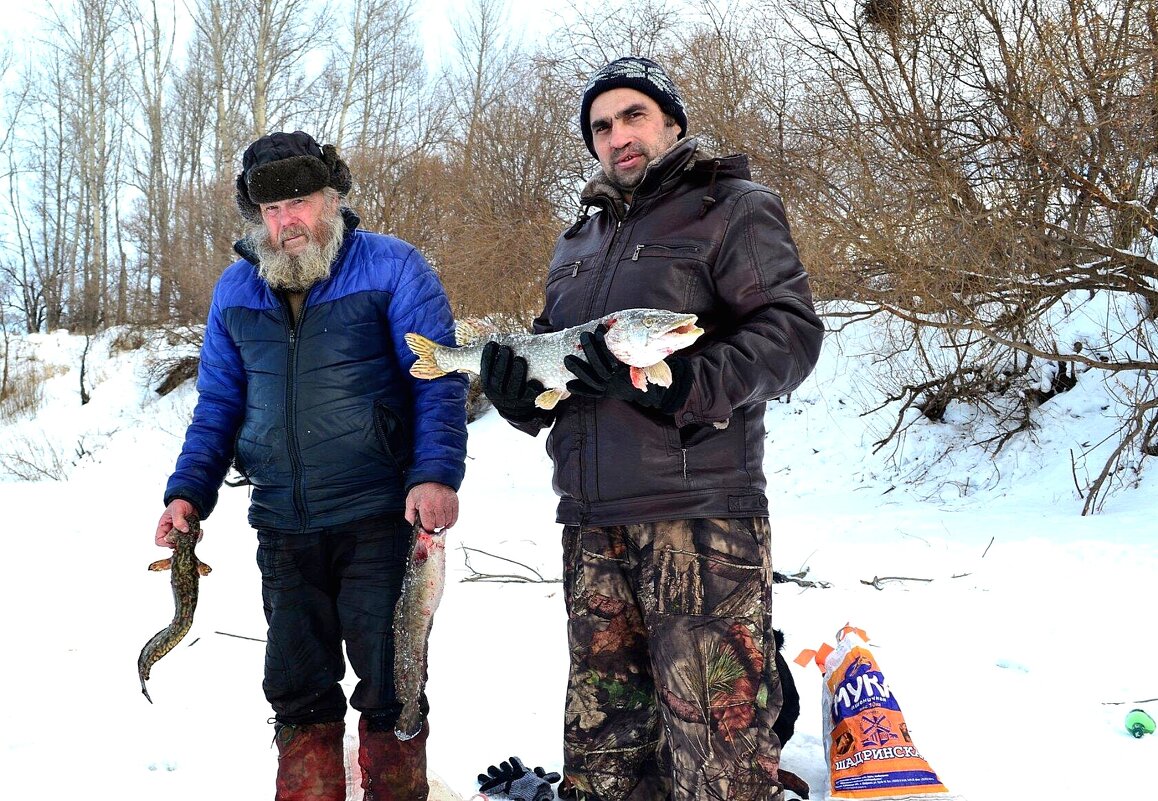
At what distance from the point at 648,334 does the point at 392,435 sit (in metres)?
1.01

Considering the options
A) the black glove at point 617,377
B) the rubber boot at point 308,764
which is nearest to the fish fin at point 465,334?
the black glove at point 617,377

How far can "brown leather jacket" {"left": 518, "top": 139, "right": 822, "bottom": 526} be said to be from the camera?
7.29 feet

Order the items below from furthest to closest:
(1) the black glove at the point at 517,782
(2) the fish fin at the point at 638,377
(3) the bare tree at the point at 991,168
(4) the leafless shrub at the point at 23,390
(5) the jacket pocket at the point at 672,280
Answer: (4) the leafless shrub at the point at 23,390
(3) the bare tree at the point at 991,168
(1) the black glove at the point at 517,782
(5) the jacket pocket at the point at 672,280
(2) the fish fin at the point at 638,377

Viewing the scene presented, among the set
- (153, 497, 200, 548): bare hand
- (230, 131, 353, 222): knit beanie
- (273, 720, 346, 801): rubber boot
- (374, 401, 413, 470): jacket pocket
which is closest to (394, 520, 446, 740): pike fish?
(374, 401, 413, 470): jacket pocket

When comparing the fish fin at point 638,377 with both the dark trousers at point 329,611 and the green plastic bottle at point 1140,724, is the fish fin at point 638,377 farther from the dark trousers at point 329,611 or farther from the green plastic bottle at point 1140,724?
the green plastic bottle at point 1140,724

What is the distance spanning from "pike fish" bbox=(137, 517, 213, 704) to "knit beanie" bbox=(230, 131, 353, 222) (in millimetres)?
1077

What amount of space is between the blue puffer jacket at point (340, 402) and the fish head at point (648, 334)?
2.59ft

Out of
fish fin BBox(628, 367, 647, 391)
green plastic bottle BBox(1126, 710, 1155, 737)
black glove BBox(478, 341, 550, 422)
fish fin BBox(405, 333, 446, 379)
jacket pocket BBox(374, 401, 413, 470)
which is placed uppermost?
fish fin BBox(405, 333, 446, 379)

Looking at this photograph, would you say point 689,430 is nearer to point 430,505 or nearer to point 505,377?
point 505,377

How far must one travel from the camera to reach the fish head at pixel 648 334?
199cm

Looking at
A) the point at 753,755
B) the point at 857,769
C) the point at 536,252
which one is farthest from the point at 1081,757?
the point at 536,252

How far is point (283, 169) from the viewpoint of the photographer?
2.63m

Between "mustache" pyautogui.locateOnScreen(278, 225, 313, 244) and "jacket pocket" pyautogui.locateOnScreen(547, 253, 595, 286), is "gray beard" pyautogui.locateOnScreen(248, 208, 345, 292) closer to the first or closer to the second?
"mustache" pyautogui.locateOnScreen(278, 225, 313, 244)

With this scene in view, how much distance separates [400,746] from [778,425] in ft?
30.0
